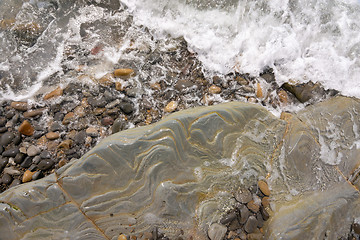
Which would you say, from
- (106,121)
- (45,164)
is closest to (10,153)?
(45,164)

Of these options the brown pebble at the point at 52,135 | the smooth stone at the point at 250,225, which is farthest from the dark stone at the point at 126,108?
the smooth stone at the point at 250,225

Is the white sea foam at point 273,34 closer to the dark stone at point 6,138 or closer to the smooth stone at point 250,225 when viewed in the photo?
the smooth stone at point 250,225

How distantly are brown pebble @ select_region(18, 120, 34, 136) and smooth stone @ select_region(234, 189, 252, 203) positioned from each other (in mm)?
3075

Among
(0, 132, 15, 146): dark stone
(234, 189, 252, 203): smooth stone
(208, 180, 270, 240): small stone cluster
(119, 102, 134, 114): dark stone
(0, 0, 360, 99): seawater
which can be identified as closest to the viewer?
(208, 180, 270, 240): small stone cluster

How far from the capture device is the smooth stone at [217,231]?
118 inches

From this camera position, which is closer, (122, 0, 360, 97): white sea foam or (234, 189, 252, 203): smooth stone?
(234, 189, 252, 203): smooth stone

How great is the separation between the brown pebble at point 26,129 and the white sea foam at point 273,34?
2603 millimetres

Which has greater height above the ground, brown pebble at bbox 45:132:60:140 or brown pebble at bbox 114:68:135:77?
brown pebble at bbox 114:68:135:77

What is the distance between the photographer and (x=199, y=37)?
181 inches

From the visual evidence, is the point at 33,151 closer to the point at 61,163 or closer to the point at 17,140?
the point at 17,140

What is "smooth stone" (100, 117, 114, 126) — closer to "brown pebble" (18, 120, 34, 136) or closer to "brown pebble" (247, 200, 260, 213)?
"brown pebble" (18, 120, 34, 136)

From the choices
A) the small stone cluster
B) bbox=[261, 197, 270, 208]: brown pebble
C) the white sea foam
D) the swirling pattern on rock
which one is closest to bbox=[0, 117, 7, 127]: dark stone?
the swirling pattern on rock

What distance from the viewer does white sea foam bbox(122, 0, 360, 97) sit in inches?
172

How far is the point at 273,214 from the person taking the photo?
3.18 metres
